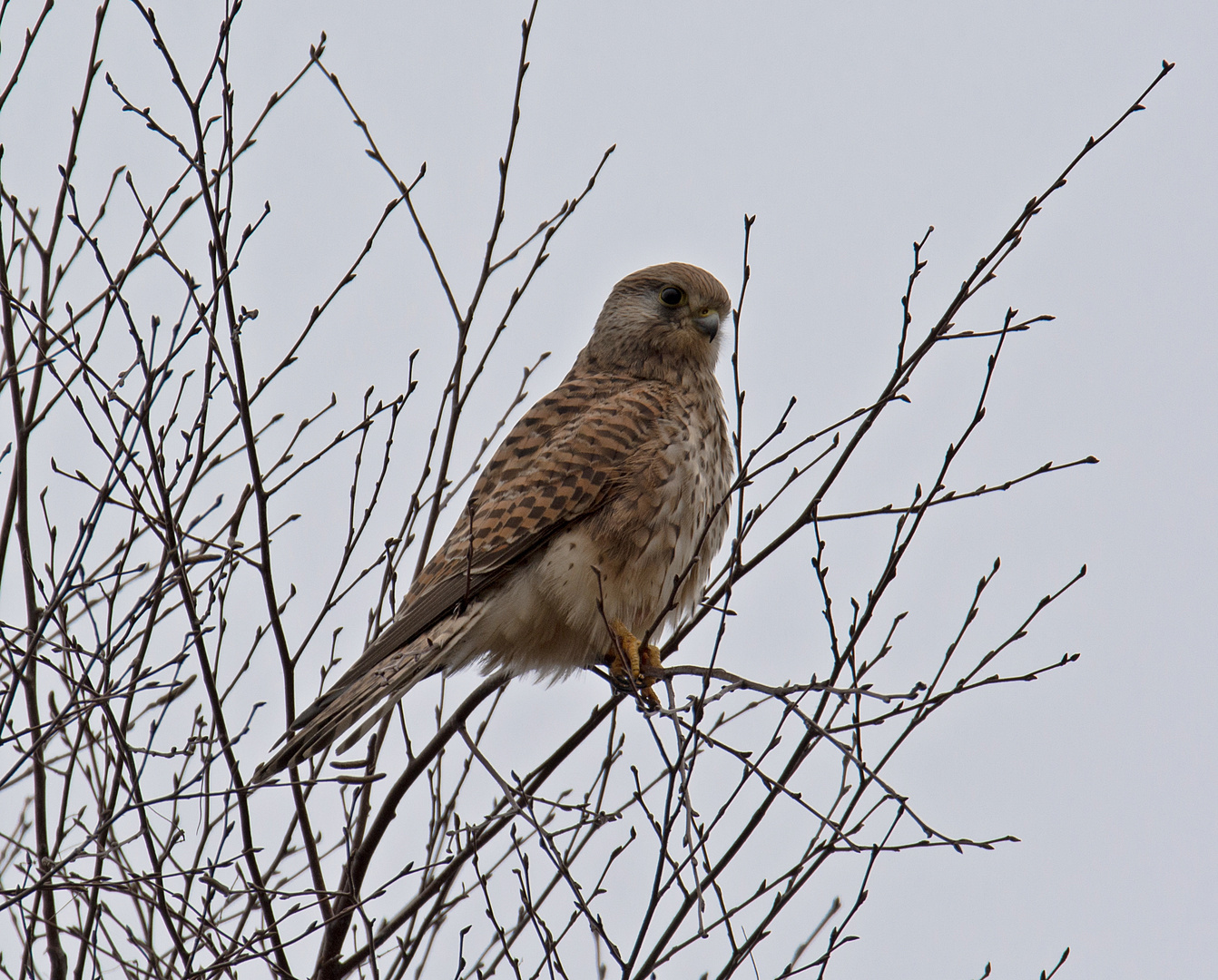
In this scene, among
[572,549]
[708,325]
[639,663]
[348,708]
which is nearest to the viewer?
[348,708]

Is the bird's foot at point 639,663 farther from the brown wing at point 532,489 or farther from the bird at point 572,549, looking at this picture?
the brown wing at point 532,489

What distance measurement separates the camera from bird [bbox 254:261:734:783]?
11.6ft

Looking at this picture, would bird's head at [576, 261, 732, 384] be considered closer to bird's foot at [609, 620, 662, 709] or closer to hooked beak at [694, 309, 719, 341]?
hooked beak at [694, 309, 719, 341]

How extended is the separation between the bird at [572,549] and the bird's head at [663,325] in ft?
0.95

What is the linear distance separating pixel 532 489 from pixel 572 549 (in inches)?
9.7

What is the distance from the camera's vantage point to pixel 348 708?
309cm

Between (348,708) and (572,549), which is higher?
(572,549)

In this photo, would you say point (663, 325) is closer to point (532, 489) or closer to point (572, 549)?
point (532, 489)

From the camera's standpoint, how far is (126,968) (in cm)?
285

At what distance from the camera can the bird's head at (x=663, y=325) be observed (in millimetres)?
4570

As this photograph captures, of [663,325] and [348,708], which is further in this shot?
[663,325]

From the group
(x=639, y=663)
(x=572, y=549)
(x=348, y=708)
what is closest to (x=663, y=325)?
(x=572, y=549)

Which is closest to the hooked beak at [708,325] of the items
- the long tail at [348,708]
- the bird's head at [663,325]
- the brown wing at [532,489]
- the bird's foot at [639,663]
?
the bird's head at [663,325]

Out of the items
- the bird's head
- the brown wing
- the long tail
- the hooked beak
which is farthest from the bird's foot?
the hooked beak
